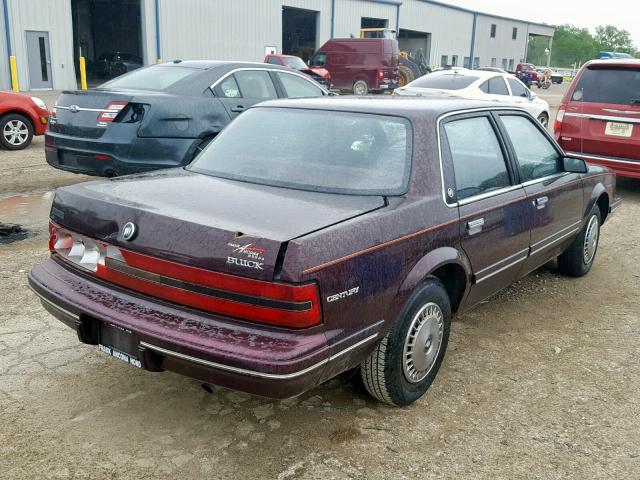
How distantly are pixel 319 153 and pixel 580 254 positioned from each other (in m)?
2.89

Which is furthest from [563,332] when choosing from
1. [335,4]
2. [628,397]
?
[335,4]

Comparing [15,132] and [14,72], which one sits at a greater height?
[14,72]

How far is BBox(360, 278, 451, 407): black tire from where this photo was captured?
3062mm

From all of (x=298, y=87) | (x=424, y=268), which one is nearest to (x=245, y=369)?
(x=424, y=268)

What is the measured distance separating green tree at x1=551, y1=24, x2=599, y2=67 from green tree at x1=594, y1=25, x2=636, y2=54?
23.4 ft

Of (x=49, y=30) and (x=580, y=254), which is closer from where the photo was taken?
(x=580, y=254)

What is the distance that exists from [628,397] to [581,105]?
580cm

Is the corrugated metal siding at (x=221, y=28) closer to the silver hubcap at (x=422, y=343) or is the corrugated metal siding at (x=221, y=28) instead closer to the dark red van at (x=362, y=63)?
the dark red van at (x=362, y=63)

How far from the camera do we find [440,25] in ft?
152

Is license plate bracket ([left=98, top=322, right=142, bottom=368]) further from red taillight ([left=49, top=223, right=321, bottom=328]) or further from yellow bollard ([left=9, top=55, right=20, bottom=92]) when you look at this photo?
yellow bollard ([left=9, top=55, right=20, bottom=92])

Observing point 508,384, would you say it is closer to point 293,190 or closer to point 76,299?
point 293,190

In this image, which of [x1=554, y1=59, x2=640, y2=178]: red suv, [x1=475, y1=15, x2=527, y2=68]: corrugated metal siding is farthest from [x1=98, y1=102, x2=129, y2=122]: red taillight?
[x1=475, y1=15, x2=527, y2=68]: corrugated metal siding

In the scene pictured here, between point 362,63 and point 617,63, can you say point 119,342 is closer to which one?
point 617,63

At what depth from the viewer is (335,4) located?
34969 mm
